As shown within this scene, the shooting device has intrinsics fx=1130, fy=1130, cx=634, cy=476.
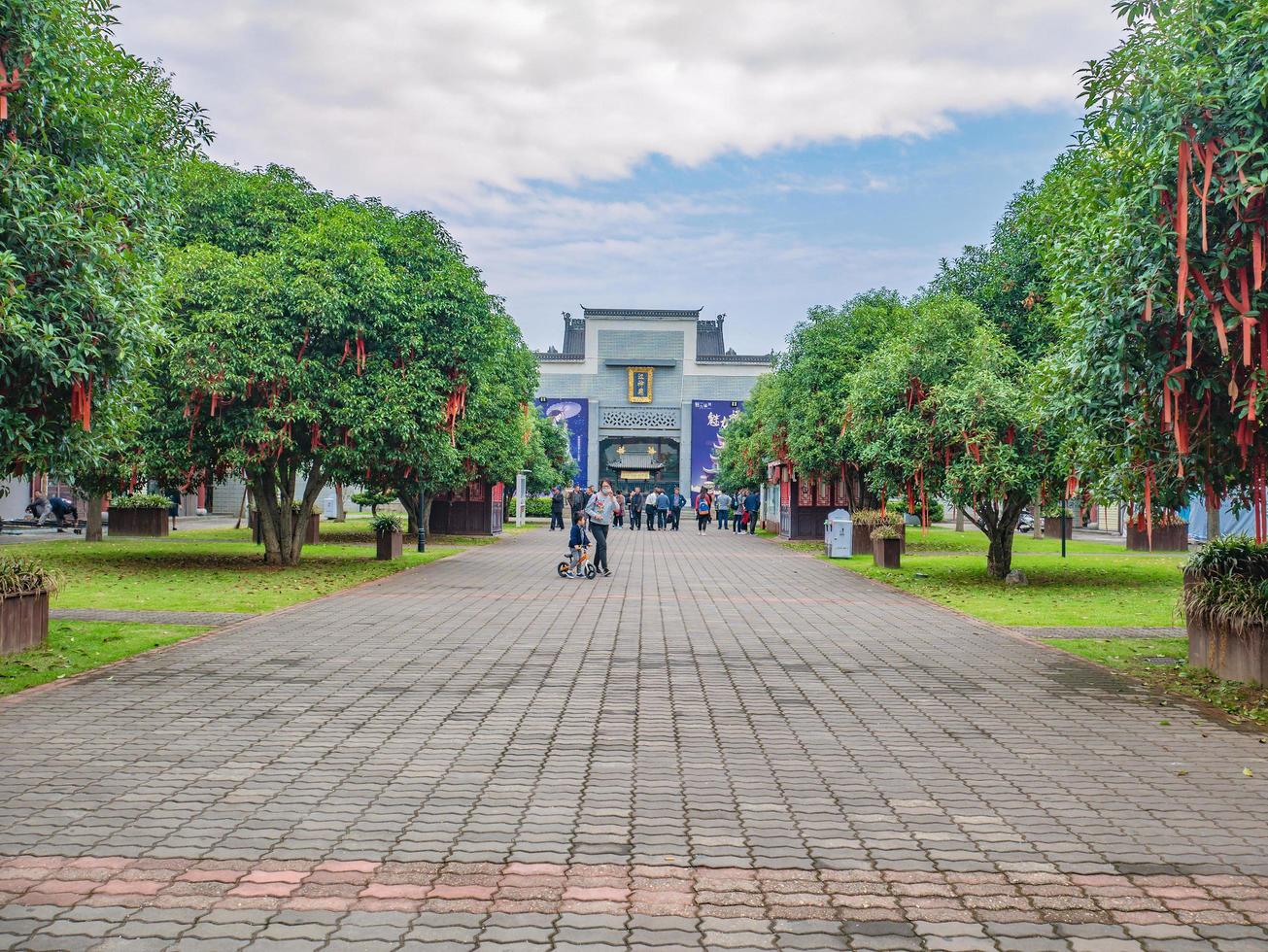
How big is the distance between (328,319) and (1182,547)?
26.1 meters

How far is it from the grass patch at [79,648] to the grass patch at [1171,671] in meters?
8.90

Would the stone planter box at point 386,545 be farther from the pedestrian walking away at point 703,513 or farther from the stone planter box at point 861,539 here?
the pedestrian walking away at point 703,513

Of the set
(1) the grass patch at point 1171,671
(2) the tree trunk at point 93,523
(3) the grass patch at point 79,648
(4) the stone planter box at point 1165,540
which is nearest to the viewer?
(1) the grass patch at point 1171,671

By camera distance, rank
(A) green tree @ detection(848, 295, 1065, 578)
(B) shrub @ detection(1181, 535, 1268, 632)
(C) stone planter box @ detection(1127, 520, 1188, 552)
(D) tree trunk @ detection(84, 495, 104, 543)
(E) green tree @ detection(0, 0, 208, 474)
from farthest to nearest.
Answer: (C) stone planter box @ detection(1127, 520, 1188, 552) → (D) tree trunk @ detection(84, 495, 104, 543) → (A) green tree @ detection(848, 295, 1065, 578) → (B) shrub @ detection(1181, 535, 1268, 632) → (E) green tree @ detection(0, 0, 208, 474)

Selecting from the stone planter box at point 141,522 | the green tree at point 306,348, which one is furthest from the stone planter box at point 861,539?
the stone planter box at point 141,522

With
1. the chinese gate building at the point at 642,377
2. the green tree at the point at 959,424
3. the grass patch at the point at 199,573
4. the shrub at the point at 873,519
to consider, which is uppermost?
the chinese gate building at the point at 642,377

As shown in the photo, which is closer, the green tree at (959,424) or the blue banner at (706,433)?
the green tree at (959,424)

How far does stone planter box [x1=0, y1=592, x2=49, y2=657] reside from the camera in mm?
9875

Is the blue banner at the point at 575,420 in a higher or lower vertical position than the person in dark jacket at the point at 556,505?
higher

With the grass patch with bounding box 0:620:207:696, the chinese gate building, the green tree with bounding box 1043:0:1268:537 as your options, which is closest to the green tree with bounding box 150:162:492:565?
the grass patch with bounding box 0:620:207:696

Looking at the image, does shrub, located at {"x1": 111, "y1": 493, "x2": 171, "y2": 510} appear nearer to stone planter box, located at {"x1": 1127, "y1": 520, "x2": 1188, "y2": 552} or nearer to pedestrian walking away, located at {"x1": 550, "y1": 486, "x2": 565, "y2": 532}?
pedestrian walking away, located at {"x1": 550, "y1": 486, "x2": 565, "y2": 532}

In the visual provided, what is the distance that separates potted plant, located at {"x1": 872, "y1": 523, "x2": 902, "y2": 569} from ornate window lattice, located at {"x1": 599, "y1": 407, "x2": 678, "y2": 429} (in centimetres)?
5931

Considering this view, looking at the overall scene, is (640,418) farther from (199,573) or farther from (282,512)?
(199,573)

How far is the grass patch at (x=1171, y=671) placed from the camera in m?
8.38
